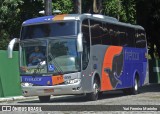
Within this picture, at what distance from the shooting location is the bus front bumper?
18780 millimetres

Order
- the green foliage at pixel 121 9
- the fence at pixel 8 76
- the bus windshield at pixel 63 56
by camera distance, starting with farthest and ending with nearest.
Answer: the green foliage at pixel 121 9 < the fence at pixel 8 76 < the bus windshield at pixel 63 56

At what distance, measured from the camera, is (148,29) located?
38375 millimetres

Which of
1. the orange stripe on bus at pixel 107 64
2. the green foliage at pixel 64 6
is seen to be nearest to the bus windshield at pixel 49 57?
the orange stripe on bus at pixel 107 64

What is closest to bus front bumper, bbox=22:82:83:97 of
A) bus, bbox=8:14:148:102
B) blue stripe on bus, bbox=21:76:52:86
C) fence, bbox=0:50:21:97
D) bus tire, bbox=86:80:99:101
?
bus, bbox=8:14:148:102

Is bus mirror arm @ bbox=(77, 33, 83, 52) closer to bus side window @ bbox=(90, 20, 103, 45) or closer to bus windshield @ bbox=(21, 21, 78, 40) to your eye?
bus windshield @ bbox=(21, 21, 78, 40)

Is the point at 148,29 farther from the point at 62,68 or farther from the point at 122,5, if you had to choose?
the point at 62,68

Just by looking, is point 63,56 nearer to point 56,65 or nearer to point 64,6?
point 56,65

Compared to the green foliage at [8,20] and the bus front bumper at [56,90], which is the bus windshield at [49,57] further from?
the green foliage at [8,20]

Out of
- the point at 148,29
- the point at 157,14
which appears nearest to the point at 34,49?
the point at 157,14

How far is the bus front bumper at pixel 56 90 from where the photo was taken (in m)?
18.8

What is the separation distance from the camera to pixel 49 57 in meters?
19.1

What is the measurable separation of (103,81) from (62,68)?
291 cm

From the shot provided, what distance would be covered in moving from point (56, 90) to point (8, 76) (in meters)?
6.87

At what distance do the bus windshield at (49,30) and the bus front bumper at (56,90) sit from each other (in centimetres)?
199
